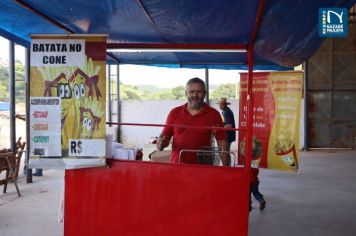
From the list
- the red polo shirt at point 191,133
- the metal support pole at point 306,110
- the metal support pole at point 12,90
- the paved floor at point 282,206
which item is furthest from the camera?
the metal support pole at point 306,110

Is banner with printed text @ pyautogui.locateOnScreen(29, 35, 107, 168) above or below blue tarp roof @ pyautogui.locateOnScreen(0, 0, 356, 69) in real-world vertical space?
below

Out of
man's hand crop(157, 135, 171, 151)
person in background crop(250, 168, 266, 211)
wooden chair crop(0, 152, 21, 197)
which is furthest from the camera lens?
wooden chair crop(0, 152, 21, 197)

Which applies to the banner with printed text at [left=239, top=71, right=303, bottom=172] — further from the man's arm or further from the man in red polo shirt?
the man in red polo shirt

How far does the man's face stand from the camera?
139 inches

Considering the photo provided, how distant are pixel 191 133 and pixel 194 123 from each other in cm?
10

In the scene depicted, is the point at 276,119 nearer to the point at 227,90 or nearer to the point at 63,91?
the point at 63,91

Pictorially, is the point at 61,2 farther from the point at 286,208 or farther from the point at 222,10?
the point at 286,208

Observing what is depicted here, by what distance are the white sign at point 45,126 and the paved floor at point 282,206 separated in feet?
5.59

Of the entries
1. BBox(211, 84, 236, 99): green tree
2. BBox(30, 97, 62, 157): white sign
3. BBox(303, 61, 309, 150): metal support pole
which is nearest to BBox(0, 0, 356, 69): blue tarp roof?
BBox(30, 97, 62, 157): white sign

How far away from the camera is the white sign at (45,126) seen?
3047mm

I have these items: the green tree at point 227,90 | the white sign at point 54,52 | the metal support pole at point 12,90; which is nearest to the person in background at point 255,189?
the white sign at point 54,52

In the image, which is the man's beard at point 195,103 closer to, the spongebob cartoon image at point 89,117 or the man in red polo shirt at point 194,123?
the man in red polo shirt at point 194,123

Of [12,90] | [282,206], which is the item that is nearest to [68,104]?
[282,206]

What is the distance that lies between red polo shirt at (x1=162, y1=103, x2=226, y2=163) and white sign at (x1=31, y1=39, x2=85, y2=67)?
104 cm
